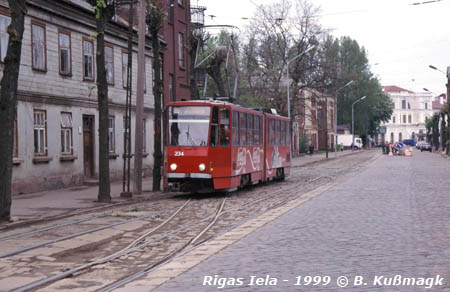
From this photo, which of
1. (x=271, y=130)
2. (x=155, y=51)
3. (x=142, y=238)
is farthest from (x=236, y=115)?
(x=142, y=238)

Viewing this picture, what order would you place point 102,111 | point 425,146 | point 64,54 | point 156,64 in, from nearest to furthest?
1. point 102,111
2. point 156,64
3. point 64,54
4. point 425,146

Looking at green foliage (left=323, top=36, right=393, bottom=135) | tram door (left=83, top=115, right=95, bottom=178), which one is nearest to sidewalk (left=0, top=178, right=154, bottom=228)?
tram door (left=83, top=115, right=95, bottom=178)

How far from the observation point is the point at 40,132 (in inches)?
998

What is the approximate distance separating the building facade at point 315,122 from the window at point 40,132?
41.6 m

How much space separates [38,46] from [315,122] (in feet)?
197

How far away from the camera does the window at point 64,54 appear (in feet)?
88.3

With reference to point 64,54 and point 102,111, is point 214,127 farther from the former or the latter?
point 64,54

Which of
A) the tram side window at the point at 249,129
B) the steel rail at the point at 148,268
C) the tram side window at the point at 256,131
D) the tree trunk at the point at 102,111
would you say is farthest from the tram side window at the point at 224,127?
the steel rail at the point at 148,268

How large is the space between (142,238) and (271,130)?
17.7 m

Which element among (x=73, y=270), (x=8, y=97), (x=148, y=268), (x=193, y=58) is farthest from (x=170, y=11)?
(x=73, y=270)

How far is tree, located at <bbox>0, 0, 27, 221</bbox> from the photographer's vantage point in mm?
14812

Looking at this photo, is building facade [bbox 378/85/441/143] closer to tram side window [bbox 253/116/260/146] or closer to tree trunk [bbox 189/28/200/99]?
tree trunk [bbox 189/28/200/99]

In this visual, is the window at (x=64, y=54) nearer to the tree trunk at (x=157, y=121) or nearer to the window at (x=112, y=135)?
the tree trunk at (x=157, y=121)

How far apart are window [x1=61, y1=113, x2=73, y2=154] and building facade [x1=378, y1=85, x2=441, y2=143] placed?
146266mm
